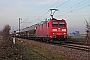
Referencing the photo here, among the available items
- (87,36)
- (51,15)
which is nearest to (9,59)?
(87,36)

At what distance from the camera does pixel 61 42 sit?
33156mm

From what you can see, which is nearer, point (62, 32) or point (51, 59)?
point (51, 59)

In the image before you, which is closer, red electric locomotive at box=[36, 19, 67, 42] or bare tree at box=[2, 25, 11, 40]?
red electric locomotive at box=[36, 19, 67, 42]

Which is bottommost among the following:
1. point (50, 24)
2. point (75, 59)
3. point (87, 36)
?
point (75, 59)

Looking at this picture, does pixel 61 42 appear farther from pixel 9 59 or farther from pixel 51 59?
pixel 9 59

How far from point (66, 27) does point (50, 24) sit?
2.48m

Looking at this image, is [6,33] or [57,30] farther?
[6,33]

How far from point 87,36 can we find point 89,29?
1.24 ft

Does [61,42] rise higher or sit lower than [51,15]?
lower

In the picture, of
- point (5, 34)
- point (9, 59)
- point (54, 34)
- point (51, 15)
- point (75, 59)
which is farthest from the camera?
point (5, 34)

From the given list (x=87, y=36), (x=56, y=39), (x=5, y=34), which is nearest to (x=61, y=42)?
(x=56, y=39)

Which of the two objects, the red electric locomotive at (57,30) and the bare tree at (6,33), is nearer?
the red electric locomotive at (57,30)

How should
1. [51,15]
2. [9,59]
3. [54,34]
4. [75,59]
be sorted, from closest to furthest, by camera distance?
[9,59] < [75,59] < [54,34] < [51,15]

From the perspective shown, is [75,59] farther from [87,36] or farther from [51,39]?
[51,39]
